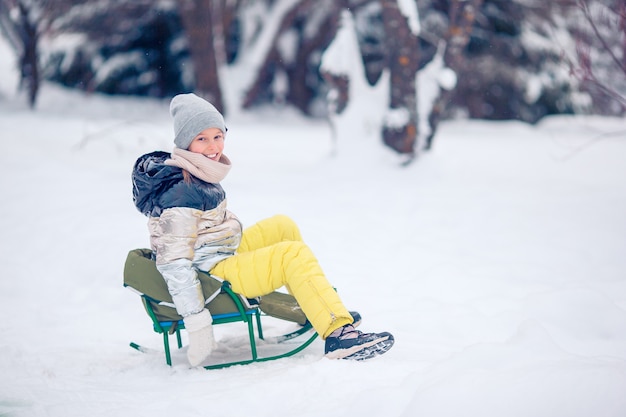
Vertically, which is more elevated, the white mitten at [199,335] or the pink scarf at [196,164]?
the pink scarf at [196,164]

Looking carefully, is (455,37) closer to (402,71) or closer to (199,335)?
(402,71)

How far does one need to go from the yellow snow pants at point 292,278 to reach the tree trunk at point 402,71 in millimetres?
3694

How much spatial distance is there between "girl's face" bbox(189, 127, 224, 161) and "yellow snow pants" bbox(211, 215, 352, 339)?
1.58ft

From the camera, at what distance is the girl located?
2502 mm

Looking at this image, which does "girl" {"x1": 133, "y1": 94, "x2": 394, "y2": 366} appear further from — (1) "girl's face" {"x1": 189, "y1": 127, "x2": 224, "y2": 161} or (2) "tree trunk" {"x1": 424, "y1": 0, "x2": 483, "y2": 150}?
(2) "tree trunk" {"x1": 424, "y1": 0, "x2": 483, "y2": 150}

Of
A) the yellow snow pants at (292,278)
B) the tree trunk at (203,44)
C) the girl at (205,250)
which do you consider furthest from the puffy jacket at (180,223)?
the tree trunk at (203,44)

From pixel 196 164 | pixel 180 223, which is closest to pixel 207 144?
pixel 196 164

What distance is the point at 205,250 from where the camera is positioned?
2.65 metres

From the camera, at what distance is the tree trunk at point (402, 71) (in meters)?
6.06

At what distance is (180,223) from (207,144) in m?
0.40

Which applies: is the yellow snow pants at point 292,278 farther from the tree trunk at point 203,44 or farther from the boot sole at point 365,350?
the tree trunk at point 203,44

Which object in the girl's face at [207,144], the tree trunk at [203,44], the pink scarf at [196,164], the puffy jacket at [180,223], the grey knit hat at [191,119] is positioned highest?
the tree trunk at [203,44]

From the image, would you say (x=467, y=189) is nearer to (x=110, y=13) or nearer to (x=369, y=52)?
(x=369, y=52)

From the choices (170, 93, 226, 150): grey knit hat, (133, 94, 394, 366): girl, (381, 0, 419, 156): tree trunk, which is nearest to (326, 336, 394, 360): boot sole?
(133, 94, 394, 366): girl
